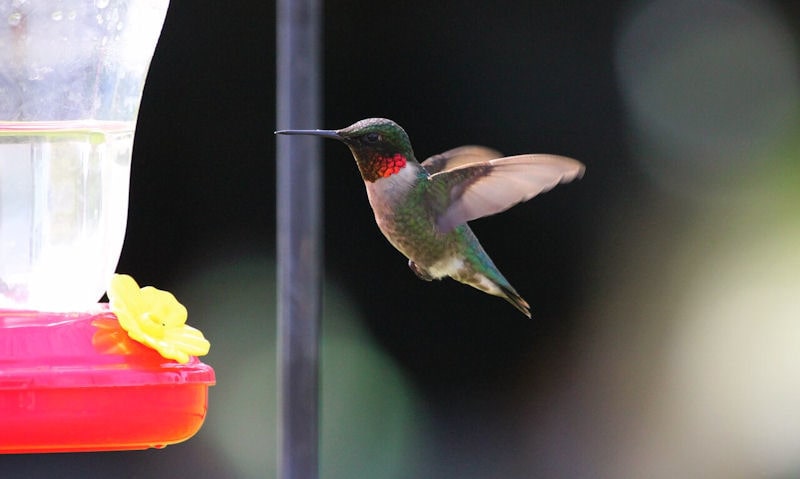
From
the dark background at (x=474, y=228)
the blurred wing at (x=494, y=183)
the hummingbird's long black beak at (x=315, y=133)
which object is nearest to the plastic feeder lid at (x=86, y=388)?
the hummingbird's long black beak at (x=315, y=133)

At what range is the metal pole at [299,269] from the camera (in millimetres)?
1824

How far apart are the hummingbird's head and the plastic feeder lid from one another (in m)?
0.41

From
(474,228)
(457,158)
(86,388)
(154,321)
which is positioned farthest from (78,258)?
(474,228)

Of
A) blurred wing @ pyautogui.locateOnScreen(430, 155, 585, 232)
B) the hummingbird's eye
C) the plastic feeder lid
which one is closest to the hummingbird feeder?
the plastic feeder lid

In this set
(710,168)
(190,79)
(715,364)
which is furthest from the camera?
(715,364)

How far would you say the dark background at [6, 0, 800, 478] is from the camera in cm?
446

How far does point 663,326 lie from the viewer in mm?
5074

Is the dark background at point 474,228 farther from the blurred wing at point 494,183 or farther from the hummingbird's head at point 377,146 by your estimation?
the hummingbird's head at point 377,146

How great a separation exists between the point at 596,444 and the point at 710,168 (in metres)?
1.23

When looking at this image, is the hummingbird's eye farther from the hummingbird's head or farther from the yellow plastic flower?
the yellow plastic flower

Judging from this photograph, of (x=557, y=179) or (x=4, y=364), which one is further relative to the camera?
(x=557, y=179)

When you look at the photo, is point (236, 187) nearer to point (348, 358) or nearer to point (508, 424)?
point (348, 358)

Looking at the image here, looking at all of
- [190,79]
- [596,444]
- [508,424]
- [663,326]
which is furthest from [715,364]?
[190,79]

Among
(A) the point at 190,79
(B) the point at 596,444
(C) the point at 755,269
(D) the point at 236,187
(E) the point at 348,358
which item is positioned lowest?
(B) the point at 596,444
